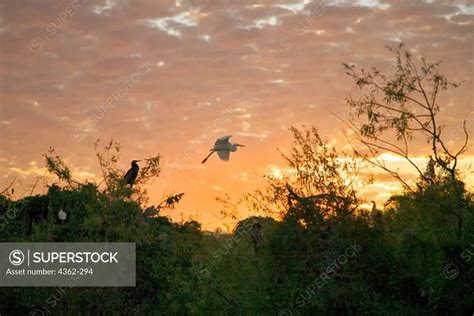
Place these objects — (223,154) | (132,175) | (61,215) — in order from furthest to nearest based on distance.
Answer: (223,154)
(132,175)
(61,215)

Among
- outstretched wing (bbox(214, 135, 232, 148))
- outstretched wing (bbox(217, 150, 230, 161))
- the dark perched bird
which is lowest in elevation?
the dark perched bird

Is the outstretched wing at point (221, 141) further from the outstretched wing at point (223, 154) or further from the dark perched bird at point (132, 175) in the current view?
the dark perched bird at point (132, 175)

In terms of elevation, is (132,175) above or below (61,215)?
above

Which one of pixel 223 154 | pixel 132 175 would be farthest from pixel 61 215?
pixel 223 154

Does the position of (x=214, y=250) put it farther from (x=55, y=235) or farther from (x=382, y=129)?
(x=382, y=129)

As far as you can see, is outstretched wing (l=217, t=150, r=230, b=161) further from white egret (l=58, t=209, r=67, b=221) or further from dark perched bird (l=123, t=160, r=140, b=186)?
white egret (l=58, t=209, r=67, b=221)

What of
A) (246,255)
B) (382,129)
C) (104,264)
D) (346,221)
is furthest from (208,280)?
(382,129)

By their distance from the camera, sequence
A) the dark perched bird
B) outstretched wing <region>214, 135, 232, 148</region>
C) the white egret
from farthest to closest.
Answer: outstretched wing <region>214, 135, 232, 148</region>, the dark perched bird, the white egret

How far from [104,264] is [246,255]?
11.3ft

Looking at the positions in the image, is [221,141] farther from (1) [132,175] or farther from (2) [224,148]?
(1) [132,175]

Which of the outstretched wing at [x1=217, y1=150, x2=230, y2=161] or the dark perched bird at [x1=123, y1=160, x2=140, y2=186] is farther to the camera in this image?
the outstretched wing at [x1=217, y1=150, x2=230, y2=161]

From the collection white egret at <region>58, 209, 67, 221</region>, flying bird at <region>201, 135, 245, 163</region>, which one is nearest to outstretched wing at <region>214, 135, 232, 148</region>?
flying bird at <region>201, 135, 245, 163</region>

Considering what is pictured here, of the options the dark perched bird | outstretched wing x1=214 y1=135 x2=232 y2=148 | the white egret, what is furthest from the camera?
outstretched wing x1=214 y1=135 x2=232 y2=148

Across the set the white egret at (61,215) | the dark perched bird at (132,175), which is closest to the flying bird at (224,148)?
the dark perched bird at (132,175)
